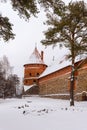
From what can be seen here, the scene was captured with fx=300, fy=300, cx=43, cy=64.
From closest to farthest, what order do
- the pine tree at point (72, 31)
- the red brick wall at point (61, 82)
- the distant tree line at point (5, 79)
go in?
the pine tree at point (72, 31) → the red brick wall at point (61, 82) → the distant tree line at point (5, 79)

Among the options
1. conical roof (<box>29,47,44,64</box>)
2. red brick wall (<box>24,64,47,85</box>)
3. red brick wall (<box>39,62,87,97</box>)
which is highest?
conical roof (<box>29,47,44,64</box>)

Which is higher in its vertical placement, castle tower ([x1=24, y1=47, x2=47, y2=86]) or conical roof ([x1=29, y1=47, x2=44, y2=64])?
conical roof ([x1=29, y1=47, x2=44, y2=64])

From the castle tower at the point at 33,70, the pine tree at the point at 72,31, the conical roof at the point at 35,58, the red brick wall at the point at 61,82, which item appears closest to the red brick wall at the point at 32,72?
the castle tower at the point at 33,70

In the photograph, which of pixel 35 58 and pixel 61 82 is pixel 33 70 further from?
pixel 61 82

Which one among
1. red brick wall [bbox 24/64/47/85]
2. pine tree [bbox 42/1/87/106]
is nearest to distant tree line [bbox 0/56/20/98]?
red brick wall [bbox 24/64/47/85]

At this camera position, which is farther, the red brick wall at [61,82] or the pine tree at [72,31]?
the red brick wall at [61,82]

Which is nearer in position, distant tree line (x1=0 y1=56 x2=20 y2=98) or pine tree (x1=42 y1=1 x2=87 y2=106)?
pine tree (x1=42 y1=1 x2=87 y2=106)

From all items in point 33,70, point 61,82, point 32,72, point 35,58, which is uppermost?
point 35,58

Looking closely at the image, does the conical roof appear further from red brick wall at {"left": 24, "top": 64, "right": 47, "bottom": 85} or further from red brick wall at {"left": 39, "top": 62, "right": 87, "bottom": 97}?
red brick wall at {"left": 39, "top": 62, "right": 87, "bottom": 97}

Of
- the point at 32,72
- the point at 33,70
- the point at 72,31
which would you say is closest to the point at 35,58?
the point at 33,70

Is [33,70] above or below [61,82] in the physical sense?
above

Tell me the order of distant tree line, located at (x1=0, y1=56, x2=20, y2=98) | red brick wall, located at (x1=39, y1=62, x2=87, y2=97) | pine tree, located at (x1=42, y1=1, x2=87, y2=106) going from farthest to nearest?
distant tree line, located at (x1=0, y1=56, x2=20, y2=98) < red brick wall, located at (x1=39, y1=62, x2=87, y2=97) < pine tree, located at (x1=42, y1=1, x2=87, y2=106)

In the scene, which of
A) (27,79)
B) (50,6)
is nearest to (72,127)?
(50,6)

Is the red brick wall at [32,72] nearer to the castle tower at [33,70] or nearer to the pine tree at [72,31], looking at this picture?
the castle tower at [33,70]
